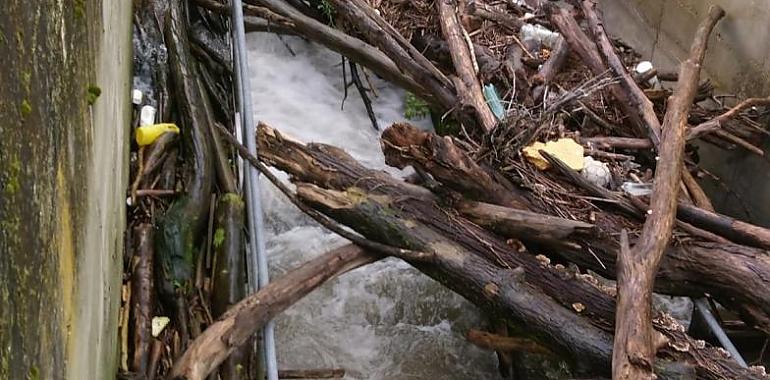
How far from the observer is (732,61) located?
18.9 ft

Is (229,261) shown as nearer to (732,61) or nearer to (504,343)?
(504,343)

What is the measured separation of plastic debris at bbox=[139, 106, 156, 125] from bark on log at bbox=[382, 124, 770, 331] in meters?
1.62

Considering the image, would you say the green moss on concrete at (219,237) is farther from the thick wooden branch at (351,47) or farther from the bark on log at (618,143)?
the bark on log at (618,143)

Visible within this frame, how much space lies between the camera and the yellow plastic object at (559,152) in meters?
4.74

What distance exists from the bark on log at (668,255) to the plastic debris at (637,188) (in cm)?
73

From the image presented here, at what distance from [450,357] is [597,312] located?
1.26 meters

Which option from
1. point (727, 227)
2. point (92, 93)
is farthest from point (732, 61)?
point (92, 93)

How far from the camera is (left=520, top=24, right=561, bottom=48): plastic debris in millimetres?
6477

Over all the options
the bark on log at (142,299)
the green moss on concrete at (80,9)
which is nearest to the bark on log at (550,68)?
the bark on log at (142,299)

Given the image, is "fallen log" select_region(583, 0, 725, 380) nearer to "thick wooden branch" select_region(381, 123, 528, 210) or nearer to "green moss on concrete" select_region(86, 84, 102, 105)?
"thick wooden branch" select_region(381, 123, 528, 210)

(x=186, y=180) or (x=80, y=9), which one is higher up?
(x=80, y=9)

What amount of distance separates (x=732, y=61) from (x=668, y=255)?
7.62 feet

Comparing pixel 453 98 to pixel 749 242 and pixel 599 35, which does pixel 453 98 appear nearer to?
pixel 599 35

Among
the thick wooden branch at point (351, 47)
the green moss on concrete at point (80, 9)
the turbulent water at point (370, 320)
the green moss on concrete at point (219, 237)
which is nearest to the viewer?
the green moss on concrete at point (80, 9)
